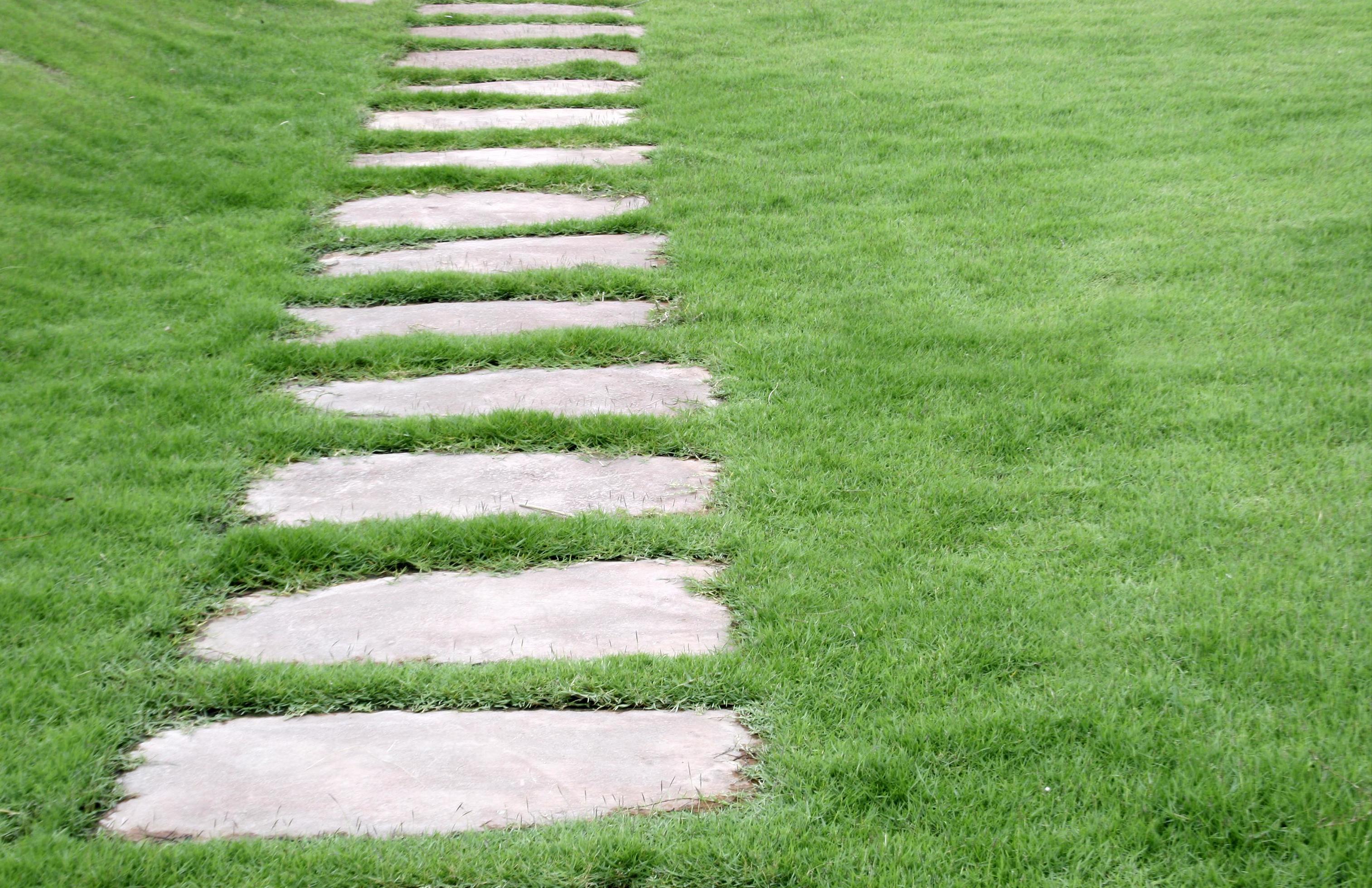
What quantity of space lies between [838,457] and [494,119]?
3.86 m

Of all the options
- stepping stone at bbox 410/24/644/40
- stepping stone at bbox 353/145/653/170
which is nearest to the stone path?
stepping stone at bbox 353/145/653/170

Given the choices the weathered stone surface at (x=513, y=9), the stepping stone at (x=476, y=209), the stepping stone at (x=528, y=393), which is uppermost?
the weathered stone surface at (x=513, y=9)

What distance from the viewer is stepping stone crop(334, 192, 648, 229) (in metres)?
4.94

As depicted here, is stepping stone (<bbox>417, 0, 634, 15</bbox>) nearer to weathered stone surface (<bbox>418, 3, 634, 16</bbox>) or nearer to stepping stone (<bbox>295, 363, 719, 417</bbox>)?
weathered stone surface (<bbox>418, 3, 634, 16</bbox>)

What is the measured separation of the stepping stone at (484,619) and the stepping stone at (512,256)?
1.97 m

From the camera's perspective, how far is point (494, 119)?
6148 millimetres

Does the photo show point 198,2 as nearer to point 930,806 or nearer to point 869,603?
point 869,603

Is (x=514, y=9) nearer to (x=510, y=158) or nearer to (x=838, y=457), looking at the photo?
(x=510, y=158)

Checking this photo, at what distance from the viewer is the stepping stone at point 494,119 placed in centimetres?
601

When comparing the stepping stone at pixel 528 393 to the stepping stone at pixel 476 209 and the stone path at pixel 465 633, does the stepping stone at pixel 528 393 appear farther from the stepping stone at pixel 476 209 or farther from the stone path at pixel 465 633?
the stepping stone at pixel 476 209

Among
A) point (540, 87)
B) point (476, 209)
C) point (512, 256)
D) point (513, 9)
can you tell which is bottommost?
point (512, 256)

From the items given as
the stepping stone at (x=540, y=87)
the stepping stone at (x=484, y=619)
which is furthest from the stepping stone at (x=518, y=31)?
the stepping stone at (x=484, y=619)

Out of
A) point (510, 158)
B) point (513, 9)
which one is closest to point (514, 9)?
point (513, 9)

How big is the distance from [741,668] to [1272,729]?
1071 mm
